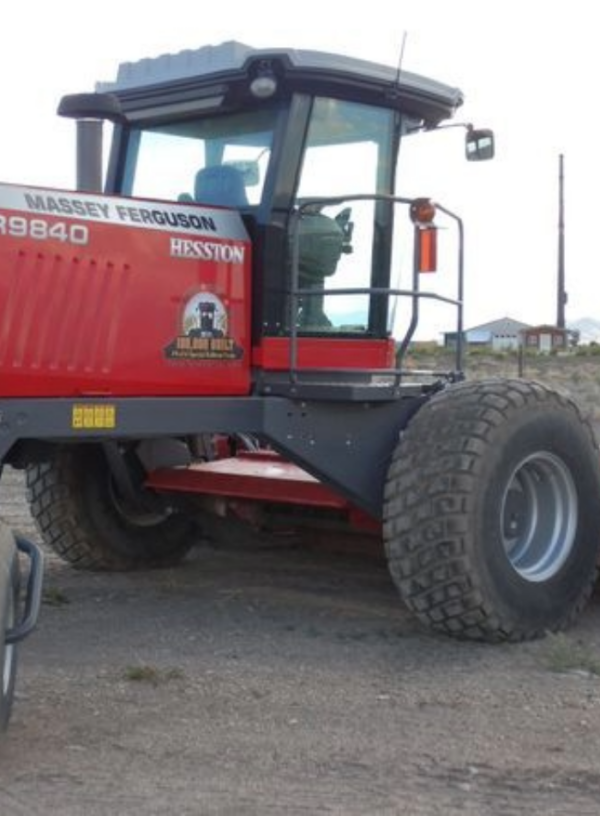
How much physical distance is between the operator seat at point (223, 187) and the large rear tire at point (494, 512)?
1.48m

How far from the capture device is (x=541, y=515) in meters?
6.69

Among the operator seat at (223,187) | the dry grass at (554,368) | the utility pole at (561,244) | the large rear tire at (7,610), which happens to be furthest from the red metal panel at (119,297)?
the utility pole at (561,244)

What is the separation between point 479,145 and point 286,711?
365cm

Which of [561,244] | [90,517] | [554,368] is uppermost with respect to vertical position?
[561,244]

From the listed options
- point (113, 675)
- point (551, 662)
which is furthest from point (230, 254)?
point (551, 662)

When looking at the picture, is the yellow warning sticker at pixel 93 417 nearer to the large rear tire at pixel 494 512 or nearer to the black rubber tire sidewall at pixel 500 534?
the large rear tire at pixel 494 512

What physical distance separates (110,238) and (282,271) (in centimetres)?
104

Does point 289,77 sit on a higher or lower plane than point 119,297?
higher

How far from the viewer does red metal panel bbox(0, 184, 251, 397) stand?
5.31 m

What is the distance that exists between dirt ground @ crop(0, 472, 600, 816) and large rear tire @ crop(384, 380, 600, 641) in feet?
0.75

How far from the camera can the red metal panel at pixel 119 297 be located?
17.4ft

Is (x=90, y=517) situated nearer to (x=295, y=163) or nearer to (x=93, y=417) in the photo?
(x=93, y=417)

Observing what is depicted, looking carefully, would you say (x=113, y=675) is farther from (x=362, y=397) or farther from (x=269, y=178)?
(x=269, y=178)

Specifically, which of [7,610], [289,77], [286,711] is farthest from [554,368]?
[7,610]
